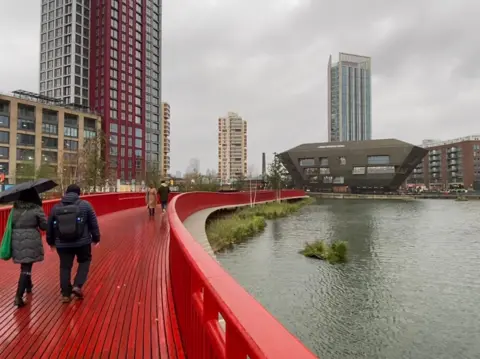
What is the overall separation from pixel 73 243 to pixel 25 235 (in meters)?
0.65

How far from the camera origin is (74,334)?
402 centimetres

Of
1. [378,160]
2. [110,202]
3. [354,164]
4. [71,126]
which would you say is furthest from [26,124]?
[378,160]

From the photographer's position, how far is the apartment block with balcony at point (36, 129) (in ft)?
230

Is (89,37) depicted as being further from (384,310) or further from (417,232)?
(384,310)

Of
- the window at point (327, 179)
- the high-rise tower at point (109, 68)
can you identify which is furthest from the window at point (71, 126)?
the window at point (327, 179)

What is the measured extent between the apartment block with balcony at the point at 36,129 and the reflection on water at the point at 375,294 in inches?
2379

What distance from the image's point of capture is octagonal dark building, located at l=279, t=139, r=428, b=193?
87.8 metres

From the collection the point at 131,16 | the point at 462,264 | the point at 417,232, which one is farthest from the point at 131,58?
the point at 462,264

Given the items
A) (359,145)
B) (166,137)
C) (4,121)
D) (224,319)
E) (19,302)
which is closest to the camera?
(224,319)

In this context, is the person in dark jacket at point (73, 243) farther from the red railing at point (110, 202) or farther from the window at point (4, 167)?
the window at point (4, 167)

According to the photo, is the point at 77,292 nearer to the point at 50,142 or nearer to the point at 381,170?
the point at 50,142

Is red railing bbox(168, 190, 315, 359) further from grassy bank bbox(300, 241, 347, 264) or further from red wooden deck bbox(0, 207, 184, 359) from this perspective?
grassy bank bbox(300, 241, 347, 264)

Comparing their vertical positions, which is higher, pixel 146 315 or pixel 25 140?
pixel 25 140

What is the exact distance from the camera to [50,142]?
77.3m
